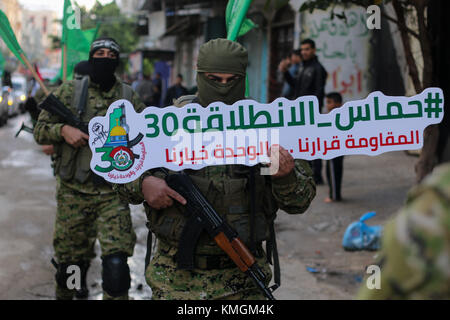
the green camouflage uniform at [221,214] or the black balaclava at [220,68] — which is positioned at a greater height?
the black balaclava at [220,68]

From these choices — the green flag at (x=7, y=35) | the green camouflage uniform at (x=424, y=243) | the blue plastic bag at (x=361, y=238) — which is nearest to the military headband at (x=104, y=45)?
the green flag at (x=7, y=35)

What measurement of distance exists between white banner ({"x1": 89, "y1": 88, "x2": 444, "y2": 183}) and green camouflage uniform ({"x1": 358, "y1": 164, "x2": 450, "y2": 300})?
1247 mm

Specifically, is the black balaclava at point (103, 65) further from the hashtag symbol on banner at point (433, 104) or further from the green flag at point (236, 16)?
the hashtag symbol on banner at point (433, 104)

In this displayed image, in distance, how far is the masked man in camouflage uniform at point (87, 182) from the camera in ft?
11.5

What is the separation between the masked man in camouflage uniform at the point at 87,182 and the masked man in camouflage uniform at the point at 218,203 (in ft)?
3.73

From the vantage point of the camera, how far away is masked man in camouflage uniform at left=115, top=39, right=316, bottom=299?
2232 mm

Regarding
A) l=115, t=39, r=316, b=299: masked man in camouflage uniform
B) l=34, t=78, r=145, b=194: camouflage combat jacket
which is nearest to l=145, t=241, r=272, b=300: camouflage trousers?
l=115, t=39, r=316, b=299: masked man in camouflage uniform

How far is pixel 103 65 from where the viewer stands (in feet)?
11.7

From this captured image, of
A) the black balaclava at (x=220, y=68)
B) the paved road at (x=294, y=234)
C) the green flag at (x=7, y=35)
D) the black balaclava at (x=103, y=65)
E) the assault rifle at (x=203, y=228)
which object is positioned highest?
the green flag at (x=7, y=35)

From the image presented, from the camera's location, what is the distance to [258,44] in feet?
49.3

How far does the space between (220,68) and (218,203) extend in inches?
20.0

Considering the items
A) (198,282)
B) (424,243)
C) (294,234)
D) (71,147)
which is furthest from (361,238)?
(424,243)

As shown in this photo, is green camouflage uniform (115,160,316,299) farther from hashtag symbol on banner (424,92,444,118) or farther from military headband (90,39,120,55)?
military headband (90,39,120,55)
